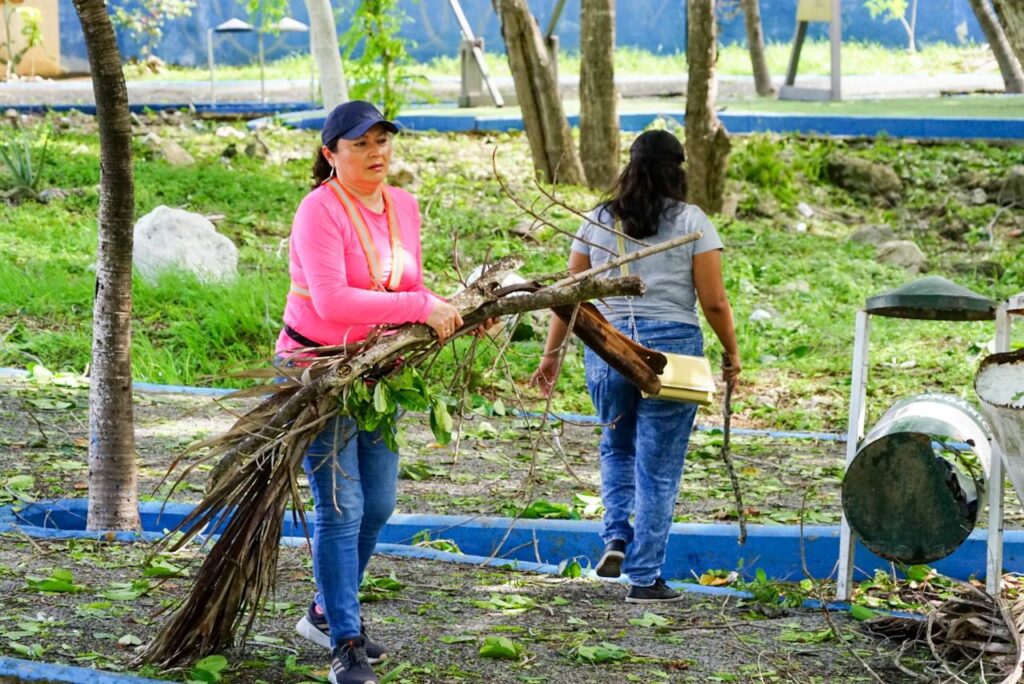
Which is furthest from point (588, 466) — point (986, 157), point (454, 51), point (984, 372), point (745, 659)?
point (454, 51)

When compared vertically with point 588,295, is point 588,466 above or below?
below

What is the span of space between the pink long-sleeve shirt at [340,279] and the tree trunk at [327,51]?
5.86 metres

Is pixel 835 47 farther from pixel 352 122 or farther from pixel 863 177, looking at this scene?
pixel 352 122

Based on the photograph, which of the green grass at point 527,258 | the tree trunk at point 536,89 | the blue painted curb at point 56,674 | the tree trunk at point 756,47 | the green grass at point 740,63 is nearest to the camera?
the blue painted curb at point 56,674

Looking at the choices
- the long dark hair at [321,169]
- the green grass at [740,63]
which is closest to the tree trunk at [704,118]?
the long dark hair at [321,169]

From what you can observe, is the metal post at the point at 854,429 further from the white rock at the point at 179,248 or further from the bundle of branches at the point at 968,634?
the white rock at the point at 179,248

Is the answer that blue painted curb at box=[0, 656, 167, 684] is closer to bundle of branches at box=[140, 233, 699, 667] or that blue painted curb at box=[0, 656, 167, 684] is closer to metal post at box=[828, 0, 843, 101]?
bundle of branches at box=[140, 233, 699, 667]

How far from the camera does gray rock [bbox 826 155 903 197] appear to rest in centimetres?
1616

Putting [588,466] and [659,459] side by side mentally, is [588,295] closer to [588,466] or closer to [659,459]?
[659,459]

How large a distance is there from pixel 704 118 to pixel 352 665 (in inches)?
412

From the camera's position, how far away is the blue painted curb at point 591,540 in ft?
18.9

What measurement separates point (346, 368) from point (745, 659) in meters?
1.57

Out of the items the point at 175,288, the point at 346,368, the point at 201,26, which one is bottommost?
the point at 175,288

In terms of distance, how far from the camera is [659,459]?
5160 millimetres
